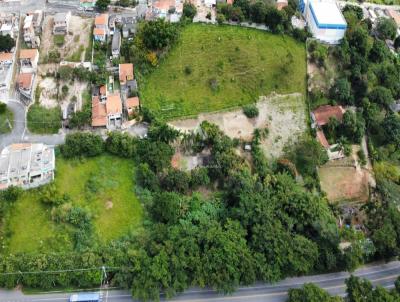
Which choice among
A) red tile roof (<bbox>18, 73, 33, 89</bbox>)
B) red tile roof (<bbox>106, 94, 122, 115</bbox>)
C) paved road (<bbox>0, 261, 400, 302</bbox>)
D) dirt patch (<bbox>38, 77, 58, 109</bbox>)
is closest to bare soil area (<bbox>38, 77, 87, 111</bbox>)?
dirt patch (<bbox>38, 77, 58, 109</bbox>)

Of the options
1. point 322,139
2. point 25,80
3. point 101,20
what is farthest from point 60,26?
point 322,139

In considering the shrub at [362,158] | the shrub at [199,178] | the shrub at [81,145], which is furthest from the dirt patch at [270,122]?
the shrub at [81,145]

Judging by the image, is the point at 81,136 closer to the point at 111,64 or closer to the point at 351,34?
the point at 111,64

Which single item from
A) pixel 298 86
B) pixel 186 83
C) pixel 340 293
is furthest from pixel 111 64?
pixel 340 293

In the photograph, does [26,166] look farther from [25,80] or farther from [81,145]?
[25,80]

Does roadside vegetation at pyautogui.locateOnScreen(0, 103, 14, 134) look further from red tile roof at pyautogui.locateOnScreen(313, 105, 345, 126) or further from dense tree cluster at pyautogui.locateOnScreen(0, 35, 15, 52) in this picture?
red tile roof at pyautogui.locateOnScreen(313, 105, 345, 126)

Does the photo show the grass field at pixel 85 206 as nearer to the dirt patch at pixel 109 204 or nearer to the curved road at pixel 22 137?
the dirt patch at pixel 109 204
